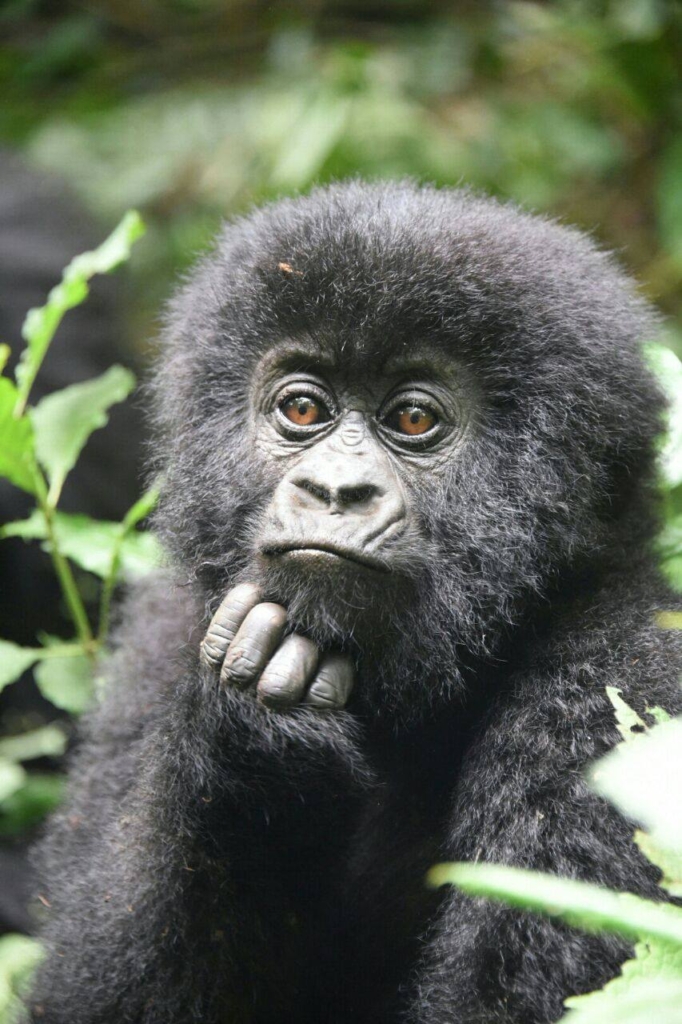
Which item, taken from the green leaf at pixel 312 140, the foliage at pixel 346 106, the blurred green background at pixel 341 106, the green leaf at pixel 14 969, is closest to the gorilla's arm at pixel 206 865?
the green leaf at pixel 14 969

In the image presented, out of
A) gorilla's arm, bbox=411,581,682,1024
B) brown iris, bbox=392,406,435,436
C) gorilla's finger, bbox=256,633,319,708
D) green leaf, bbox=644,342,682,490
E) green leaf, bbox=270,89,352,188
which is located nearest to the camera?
gorilla's arm, bbox=411,581,682,1024

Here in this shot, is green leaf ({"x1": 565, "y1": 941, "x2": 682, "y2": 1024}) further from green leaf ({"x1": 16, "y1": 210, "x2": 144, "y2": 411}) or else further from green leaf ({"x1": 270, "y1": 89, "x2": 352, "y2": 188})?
green leaf ({"x1": 270, "y1": 89, "x2": 352, "y2": 188})

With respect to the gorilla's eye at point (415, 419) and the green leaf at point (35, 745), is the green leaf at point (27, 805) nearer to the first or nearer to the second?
the green leaf at point (35, 745)

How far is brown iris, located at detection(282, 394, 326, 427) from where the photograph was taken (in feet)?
8.89

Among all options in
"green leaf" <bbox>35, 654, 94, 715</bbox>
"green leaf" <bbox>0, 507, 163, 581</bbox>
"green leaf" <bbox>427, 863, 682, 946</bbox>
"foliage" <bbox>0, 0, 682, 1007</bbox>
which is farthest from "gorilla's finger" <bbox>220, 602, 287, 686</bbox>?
"foliage" <bbox>0, 0, 682, 1007</bbox>

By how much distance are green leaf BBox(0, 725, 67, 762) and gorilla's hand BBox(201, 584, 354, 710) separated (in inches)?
61.3

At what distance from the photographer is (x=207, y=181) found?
7.25 meters

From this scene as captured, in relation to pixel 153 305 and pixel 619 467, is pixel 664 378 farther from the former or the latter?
pixel 153 305

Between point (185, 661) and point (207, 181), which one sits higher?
point (207, 181)

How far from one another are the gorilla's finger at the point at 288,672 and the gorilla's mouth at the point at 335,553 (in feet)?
0.63

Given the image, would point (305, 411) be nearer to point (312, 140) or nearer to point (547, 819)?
point (547, 819)

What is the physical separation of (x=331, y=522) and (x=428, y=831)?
0.84 metres

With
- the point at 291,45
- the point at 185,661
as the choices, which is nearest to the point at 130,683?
the point at 185,661

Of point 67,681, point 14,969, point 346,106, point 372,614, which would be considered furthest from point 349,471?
point 346,106
